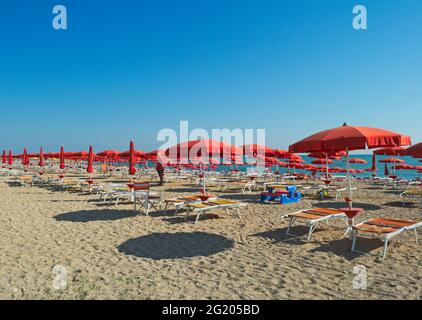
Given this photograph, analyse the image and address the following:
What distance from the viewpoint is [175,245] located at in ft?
17.7

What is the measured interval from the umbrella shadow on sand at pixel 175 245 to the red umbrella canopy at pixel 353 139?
2.45m

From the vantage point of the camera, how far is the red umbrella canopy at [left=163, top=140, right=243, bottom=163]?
7.12m

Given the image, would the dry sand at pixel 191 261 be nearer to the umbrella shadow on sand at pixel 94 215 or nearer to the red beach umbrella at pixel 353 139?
the umbrella shadow on sand at pixel 94 215

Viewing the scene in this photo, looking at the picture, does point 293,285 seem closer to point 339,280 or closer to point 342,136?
point 339,280

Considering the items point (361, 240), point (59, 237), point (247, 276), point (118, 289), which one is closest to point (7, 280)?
point (118, 289)

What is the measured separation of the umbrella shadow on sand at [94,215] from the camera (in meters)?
7.66

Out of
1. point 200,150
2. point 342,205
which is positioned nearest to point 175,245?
point 200,150

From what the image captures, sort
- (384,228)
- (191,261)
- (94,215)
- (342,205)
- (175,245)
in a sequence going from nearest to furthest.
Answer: (191,261) → (384,228) → (175,245) → (94,215) → (342,205)

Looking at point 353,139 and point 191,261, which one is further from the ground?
point 353,139

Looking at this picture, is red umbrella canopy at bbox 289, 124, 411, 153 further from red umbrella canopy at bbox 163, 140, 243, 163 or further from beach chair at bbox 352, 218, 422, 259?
red umbrella canopy at bbox 163, 140, 243, 163

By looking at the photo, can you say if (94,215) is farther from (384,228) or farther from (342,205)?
(342,205)

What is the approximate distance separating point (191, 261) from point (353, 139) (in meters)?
3.34

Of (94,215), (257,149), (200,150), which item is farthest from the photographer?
(257,149)
